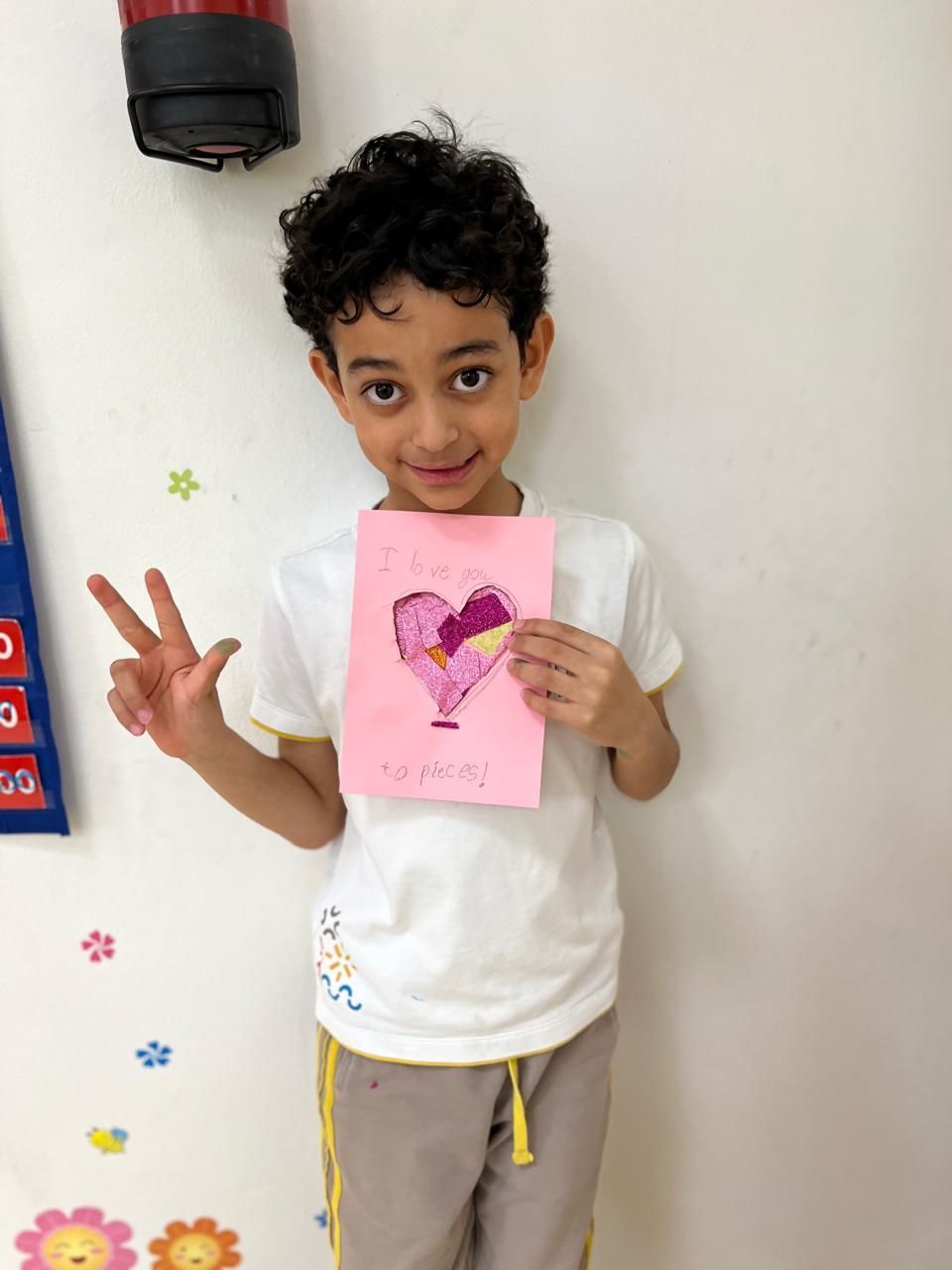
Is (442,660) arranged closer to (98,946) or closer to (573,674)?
(573,674)

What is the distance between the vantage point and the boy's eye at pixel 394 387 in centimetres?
72

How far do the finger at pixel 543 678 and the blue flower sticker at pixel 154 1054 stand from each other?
622 mm

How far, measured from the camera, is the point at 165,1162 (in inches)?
41.2

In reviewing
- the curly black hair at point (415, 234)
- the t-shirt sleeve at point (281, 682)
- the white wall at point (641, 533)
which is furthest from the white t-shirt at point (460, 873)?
the curly black hair at point (415, 234)

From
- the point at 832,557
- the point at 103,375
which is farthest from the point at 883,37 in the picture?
the point at 103,375

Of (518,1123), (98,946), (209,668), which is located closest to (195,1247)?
(98,946)

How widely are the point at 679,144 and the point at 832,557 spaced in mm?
431

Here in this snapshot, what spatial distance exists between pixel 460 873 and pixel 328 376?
1.45 feet

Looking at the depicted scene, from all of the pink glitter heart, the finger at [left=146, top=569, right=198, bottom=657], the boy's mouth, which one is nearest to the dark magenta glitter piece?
the pink glitter heart

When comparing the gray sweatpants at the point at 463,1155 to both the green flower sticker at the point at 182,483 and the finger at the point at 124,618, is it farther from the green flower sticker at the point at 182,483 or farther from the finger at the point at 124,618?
the green flower sticker at the point at 182,483

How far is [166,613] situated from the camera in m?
0.75

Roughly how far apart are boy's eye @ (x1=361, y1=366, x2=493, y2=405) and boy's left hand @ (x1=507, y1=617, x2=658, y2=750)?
19 centimetres

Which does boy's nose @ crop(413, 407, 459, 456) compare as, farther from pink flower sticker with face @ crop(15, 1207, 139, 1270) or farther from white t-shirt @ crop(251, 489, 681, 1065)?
pink flower sticker with face @ crop(15, 1207, 139, 1270)

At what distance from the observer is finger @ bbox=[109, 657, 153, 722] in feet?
2.46
